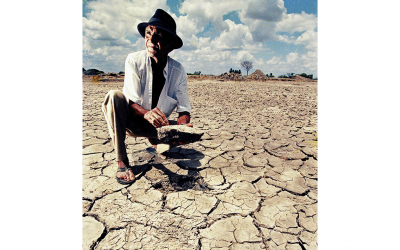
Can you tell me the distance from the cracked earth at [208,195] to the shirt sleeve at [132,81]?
14.7 inches

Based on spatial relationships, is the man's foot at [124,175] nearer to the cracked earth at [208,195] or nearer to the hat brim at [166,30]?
the cracked earth at [208,195]

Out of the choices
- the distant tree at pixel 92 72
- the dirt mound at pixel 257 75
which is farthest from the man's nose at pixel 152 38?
the dirt mound at pixel 257 75

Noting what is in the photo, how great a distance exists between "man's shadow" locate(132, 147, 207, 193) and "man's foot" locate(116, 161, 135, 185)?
73 mm

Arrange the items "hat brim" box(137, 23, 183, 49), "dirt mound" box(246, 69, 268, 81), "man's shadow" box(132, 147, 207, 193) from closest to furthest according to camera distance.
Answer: "hat brim" box(137, 23, 183, 49) < "man's shadow" box(132, 147, 207, 193) < "dirt mound" box(246, 69, 268, 81)

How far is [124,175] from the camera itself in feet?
5.34

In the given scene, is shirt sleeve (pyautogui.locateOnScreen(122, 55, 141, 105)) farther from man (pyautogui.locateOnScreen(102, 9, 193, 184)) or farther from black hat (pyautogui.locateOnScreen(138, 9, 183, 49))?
black hat (pyautogui.locateOnScreen(138, 9, 183, 49))

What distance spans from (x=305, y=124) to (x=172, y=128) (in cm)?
263

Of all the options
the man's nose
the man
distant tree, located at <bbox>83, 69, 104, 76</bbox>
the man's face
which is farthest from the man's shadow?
the man's nose

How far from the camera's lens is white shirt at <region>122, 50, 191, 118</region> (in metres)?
1.51

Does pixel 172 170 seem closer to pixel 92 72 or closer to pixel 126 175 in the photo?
pixel 126 175

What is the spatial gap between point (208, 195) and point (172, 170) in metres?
0.44

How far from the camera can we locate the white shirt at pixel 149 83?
1513mm

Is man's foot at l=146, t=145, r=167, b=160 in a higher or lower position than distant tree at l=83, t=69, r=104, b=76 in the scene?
lower

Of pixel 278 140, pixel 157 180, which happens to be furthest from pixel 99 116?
pixel 278 140
